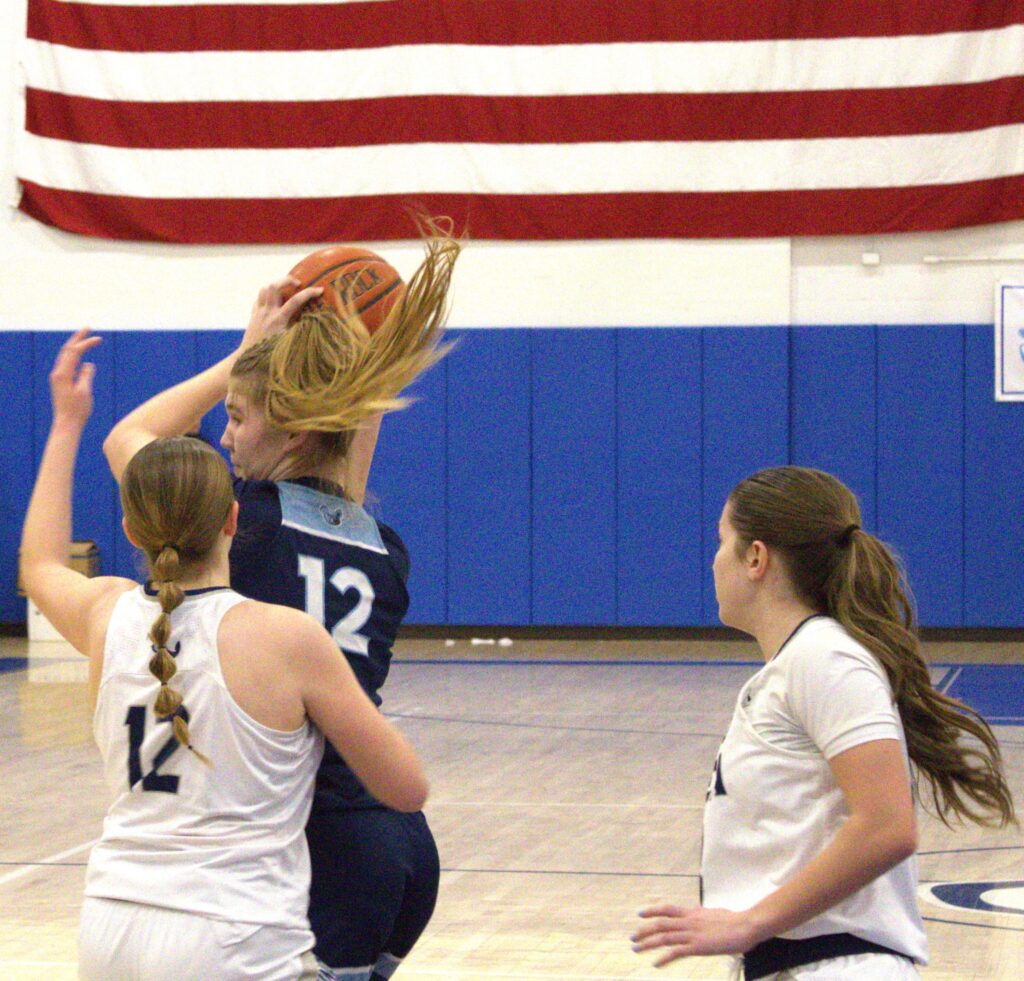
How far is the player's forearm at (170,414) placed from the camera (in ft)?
7.62

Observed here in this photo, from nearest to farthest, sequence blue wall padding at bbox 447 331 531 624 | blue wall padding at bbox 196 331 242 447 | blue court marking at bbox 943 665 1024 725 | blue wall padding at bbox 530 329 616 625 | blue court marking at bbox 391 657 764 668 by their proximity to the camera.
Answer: blue court marking at bbox 943 665 1024 725 → blue court marking at bbox 391 657 764 668 → blue wall padding at bbox 530 329 616 625 → blue wall padding at bbox 447 331 531 624 → blue wall padding at bbox 196 331 242 447

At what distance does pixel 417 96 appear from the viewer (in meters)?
11.9

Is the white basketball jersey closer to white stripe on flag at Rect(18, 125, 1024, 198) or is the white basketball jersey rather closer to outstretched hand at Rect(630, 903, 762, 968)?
outstretched hand at Rect(630, 903, 762, 968)

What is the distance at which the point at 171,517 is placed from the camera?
1938 mm

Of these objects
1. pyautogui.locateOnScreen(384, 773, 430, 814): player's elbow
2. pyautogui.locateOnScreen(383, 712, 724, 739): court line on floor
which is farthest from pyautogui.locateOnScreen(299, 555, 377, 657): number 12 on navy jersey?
pyautogui.locateOnScreen(383, 712, 724, 739): court line on floor

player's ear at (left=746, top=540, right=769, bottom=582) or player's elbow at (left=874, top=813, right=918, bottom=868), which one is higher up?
player's ear at (left=746, top=540, right=769, bottom=582)

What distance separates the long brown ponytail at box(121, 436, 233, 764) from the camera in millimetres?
1900

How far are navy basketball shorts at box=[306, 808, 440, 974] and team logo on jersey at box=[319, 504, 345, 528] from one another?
1.34ft

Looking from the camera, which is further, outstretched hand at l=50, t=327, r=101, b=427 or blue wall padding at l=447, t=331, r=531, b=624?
blue wall padding at l=447, t=331, r=531, b=624

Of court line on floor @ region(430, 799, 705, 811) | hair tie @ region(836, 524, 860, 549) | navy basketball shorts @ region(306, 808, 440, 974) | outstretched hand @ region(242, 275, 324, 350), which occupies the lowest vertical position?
court line on floor @ region(430, 799, 705, 811)

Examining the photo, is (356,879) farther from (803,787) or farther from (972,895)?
(972,895)

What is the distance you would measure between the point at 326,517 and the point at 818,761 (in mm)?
783

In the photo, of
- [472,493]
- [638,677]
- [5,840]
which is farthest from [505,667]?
[5,840]

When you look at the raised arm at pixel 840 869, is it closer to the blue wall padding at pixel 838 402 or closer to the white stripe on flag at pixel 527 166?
the blue wall padding at pixel 838 402
